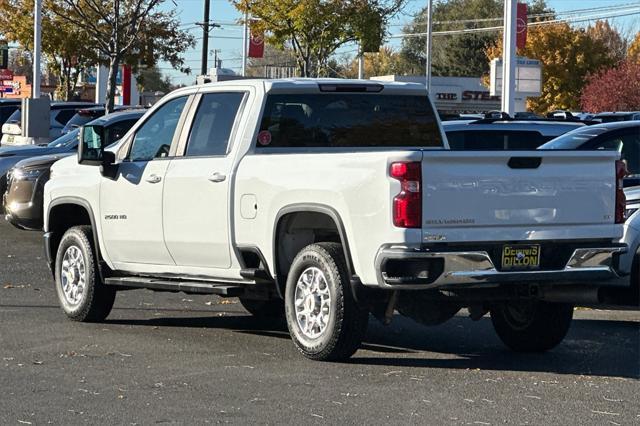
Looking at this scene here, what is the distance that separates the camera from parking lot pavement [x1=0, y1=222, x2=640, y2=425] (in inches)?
294

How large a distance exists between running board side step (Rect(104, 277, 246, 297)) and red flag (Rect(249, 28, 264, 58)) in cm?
2770

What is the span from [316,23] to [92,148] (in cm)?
2549

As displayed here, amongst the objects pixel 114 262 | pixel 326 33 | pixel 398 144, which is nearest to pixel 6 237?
pixel 114 262

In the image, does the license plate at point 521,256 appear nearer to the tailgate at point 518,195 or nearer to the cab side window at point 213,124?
the tailgate at point 518,195

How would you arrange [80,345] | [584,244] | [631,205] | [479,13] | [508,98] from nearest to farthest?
[584,244] → [80,345] → [631,205] → [508,98] → [479,13]

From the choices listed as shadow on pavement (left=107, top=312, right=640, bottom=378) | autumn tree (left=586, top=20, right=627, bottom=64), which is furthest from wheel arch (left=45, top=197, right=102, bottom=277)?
autumn tree (left=586, top=20, right=627, bottom=64)

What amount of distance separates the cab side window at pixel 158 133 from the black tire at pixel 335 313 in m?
2.09

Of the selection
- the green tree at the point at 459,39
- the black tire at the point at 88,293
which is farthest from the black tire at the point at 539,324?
the green tree at the point at 459,39

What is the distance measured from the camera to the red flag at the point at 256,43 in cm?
3978

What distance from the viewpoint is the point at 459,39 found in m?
93.4

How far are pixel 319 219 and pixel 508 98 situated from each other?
14.5m

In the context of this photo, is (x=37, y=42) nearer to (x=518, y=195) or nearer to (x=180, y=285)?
(x=180, y=285)

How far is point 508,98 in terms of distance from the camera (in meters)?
23.4

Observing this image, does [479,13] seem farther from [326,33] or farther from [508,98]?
[508,98]
